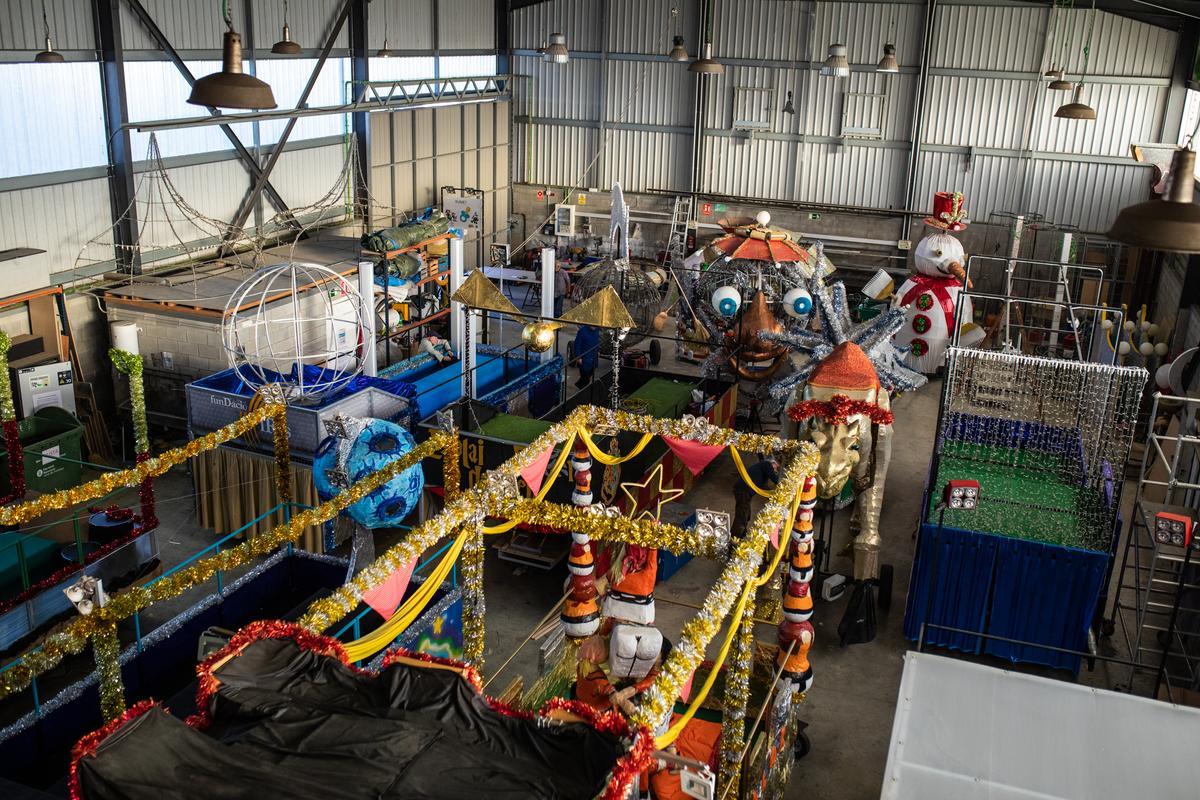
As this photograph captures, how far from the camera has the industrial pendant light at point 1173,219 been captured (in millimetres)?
6242

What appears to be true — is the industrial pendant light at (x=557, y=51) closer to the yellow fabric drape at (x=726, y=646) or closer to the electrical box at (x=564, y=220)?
the electrical box at (x=564, y=220)

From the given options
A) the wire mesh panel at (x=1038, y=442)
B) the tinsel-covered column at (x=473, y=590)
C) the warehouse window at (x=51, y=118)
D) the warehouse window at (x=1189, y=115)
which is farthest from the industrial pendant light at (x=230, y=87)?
the warehouse window at (x=1189, y=115)

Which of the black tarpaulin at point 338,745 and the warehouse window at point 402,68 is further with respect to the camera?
the warehouse window at point 402,68

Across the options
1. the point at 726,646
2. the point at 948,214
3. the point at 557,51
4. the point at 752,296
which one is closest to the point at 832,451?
the point at 726,646

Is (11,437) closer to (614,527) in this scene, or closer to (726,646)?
(614,527)

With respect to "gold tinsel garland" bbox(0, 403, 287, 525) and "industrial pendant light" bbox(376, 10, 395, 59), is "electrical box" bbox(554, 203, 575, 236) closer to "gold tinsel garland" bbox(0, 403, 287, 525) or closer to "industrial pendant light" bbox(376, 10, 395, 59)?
"industrial pendant light" bbox(376, 10, 395, 59)

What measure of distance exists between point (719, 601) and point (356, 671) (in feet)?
7.29

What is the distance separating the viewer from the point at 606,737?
17.7 feet

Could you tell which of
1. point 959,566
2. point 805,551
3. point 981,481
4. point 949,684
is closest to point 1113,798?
point 949,684

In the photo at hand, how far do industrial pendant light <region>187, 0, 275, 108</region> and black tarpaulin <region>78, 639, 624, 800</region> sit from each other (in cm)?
411

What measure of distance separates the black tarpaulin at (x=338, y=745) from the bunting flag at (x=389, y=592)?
0.86m

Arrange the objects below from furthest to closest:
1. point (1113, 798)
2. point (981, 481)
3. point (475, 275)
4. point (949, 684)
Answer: point (475, 275), point (981, 481), point (949, 684), point (1113, 798)

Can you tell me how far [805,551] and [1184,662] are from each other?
13.6ft

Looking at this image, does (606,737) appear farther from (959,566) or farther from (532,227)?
(532,227)
